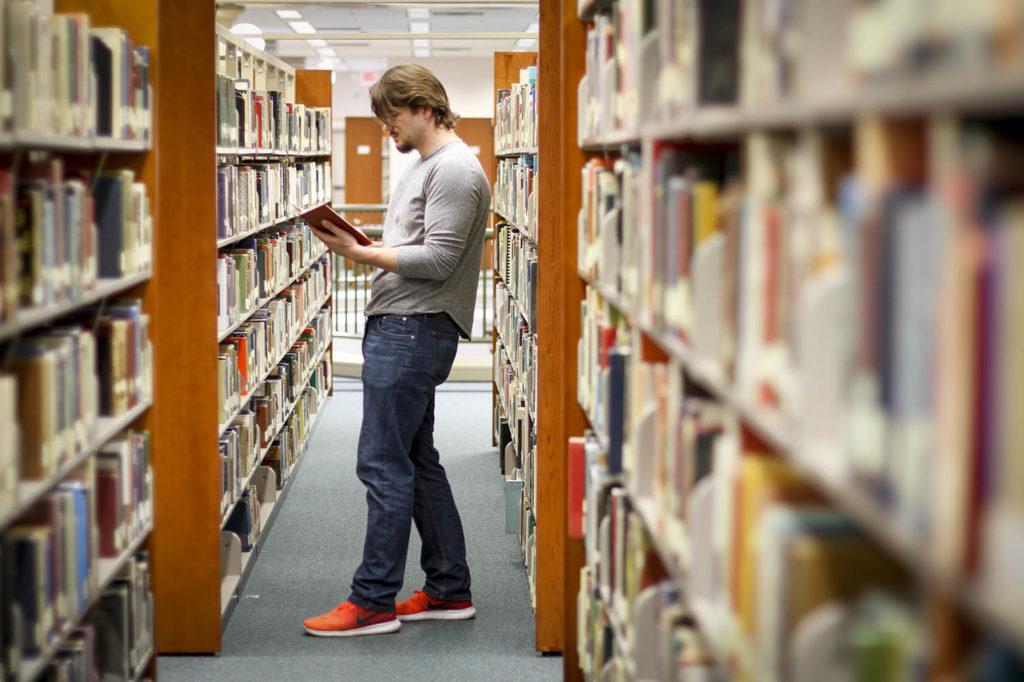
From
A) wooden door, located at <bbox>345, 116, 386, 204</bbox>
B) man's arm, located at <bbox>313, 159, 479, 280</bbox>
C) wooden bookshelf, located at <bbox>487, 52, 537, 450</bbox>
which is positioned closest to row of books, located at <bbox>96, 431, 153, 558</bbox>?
man's arm, located at <bbox>313, 159, 479, 280</bbox>

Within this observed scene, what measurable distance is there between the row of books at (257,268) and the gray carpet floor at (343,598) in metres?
0.98

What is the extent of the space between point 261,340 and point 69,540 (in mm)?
2561

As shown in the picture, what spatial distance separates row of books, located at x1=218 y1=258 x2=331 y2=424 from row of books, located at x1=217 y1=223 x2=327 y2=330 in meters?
0.09

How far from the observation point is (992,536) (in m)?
0.90

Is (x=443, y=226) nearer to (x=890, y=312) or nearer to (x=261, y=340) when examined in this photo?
(x=261, y=340)

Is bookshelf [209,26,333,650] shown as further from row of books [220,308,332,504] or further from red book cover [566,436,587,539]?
red book cover [566,436,587,539]

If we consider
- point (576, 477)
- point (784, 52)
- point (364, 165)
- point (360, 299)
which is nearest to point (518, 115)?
point (576, 477)

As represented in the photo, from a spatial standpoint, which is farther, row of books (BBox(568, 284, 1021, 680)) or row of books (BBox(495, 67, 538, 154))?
row of books (BBox(495, 67, 538, 154))

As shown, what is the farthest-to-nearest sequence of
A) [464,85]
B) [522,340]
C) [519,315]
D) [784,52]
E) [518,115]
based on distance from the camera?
[464,85]
[518,115]
[519,315]
[522,340]
[784,52]

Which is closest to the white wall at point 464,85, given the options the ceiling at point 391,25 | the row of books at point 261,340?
the ceiling at point 391,25

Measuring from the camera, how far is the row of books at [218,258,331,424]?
4.20 metres

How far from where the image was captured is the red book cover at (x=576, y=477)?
9.84 ft

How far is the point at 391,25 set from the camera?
40.8 ft

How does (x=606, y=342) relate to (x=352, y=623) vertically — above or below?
above
